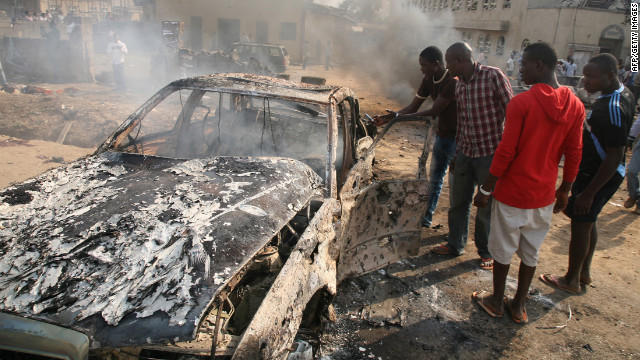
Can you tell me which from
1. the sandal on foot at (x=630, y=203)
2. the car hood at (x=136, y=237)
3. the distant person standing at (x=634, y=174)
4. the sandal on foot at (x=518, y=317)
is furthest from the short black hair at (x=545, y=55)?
the sandal on foot at (x=630, y=203)

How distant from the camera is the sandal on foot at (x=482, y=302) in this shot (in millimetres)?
3152

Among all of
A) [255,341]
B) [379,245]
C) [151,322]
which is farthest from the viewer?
[379,245]

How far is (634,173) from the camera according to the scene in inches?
209

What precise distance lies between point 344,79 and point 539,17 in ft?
34.5

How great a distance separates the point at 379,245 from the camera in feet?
11.0

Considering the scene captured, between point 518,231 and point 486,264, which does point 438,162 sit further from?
point 518,231

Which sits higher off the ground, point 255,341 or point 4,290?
point 4,290

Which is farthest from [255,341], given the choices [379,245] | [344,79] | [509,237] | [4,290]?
[344,79]

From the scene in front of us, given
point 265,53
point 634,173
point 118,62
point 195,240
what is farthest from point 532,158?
point 265,53

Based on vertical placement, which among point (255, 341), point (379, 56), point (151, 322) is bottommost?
point (255, 341)

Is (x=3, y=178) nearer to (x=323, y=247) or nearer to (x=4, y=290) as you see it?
(x=4, y=290)

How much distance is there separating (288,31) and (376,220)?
25.6 m

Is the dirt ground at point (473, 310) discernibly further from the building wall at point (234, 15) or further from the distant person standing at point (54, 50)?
the building wall at point (234, 15)

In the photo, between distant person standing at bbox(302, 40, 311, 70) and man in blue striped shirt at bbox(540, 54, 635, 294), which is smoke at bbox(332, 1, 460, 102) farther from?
man in blue striped shirt at bbox(540, 54, 635, 294)
